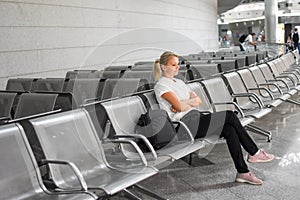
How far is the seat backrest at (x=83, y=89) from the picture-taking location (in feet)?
14.5

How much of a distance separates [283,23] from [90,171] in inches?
1434

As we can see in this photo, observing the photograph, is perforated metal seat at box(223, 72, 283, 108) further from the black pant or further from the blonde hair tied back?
the blonde hair tied back

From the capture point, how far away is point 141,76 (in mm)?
4816

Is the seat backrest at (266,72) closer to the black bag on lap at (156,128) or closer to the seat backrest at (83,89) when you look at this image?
the seat backrest at (83,89)

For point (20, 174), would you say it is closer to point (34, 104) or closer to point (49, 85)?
point (34, 104)

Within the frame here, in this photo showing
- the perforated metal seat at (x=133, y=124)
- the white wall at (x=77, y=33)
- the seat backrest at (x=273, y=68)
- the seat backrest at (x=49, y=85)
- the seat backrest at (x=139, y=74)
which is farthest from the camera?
the seat backrest at (x=273, y=68)

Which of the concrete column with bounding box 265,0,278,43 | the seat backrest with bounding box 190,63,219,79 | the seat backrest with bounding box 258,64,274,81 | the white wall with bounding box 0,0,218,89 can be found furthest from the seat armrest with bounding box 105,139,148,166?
the concrete column with bounding box 265,0,278,43

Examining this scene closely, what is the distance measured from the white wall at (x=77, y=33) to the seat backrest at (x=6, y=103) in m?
2.03

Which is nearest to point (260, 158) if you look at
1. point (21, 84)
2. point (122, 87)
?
point (122, 87)

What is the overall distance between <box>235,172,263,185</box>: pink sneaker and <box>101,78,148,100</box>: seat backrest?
1.29 meters

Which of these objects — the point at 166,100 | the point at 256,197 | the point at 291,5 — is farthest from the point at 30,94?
the point at 291,5

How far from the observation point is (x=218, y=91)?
4.59m

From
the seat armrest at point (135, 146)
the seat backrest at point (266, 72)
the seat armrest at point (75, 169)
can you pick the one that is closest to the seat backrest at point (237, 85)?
the seat backrest at point (266, 72)

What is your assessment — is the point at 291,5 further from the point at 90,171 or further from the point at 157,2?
the point at 90,171
